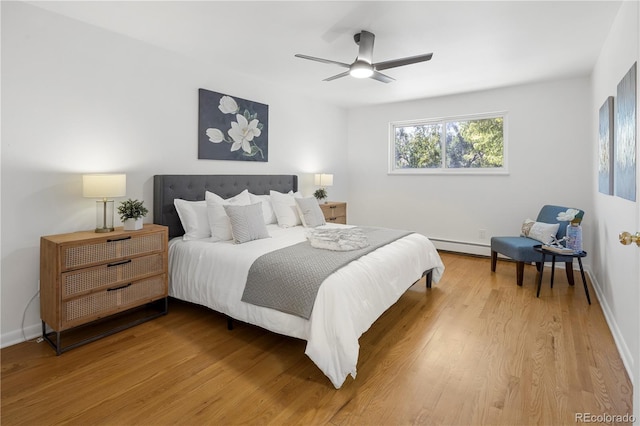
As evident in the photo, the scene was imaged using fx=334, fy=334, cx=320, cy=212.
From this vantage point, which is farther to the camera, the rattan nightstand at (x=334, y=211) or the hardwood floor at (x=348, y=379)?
the rattan nightstand at (x=334, y=211)

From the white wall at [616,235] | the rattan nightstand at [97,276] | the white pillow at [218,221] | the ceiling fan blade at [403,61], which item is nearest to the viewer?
the white wall at [616,235]

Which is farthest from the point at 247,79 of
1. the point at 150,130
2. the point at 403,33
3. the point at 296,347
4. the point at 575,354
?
the point at 575,354

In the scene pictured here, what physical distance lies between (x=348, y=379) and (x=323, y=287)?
0.58 m

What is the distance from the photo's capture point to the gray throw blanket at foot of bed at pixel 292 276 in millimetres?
2129

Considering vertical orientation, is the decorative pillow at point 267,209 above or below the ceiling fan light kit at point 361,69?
below

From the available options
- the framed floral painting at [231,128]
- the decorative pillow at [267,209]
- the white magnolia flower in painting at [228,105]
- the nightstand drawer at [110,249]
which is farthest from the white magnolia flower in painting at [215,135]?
the nightstand drawer at [110,249]

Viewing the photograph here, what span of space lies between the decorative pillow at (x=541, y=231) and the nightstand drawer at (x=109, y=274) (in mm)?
4044

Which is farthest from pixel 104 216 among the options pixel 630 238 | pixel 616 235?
pixel 616 235

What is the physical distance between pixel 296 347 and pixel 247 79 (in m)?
3.27

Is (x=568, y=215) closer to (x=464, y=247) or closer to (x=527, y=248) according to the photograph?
(x=527, y=248)

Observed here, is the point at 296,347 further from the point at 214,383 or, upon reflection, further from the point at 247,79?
the point at 247,79

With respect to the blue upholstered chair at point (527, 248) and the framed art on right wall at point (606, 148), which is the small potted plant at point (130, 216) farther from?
the framed art on right wall at point (606, 148)

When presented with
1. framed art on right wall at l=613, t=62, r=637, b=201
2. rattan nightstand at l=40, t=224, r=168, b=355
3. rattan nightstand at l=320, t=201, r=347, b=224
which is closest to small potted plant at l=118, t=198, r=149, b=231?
rattan nightstand at l=40, t=224, r=168, b=355

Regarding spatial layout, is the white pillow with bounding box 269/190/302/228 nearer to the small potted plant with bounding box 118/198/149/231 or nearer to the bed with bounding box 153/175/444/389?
the bed with bounding box 153/175/444/389
